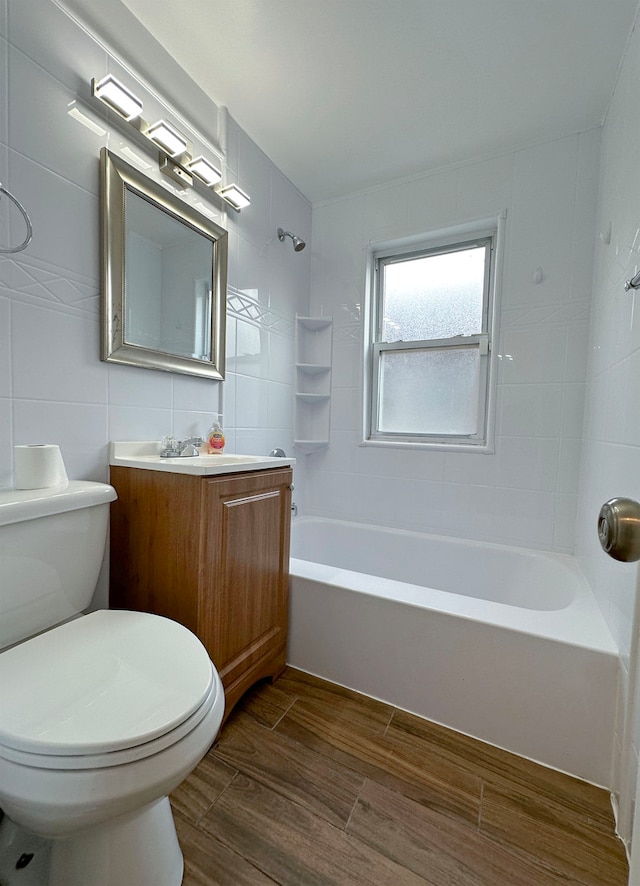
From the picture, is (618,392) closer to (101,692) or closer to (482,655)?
(482,655)

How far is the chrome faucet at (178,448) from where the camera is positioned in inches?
55.3

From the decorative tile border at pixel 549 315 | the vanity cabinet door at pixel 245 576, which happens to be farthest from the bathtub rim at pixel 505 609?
the decorative tile border at pixel 549 315

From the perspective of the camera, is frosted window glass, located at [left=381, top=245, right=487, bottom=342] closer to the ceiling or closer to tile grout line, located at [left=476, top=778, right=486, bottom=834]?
the ceiling

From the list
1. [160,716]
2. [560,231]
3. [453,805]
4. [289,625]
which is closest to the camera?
[160,716]

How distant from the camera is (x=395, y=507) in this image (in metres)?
2.23

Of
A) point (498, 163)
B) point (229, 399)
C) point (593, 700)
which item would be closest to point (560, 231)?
point (498, 163)

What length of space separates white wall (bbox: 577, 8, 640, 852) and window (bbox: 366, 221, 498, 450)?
19.4 inches

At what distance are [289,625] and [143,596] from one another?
61 cm

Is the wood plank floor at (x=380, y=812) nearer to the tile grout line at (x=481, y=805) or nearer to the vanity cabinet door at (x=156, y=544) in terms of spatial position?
the tile grout line at (x=481, y=805)

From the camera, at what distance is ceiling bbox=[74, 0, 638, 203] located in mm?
1265

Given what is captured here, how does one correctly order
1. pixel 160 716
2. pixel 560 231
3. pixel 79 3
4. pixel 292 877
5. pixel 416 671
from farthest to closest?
pixel 560 231 → pixel 416 671 → pixel 79 3 → pixel 292 877 → pixel 160 716

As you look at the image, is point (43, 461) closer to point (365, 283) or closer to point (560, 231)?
point (365, 283)

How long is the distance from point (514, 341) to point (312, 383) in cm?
116

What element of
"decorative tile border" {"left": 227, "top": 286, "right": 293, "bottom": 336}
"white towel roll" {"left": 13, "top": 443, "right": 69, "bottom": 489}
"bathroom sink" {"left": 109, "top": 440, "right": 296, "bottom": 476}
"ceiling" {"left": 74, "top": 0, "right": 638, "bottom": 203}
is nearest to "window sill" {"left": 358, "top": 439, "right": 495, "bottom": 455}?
"decorative tile border" {"left": 227, "top": 286, "right": 293, "bottom": 336}
